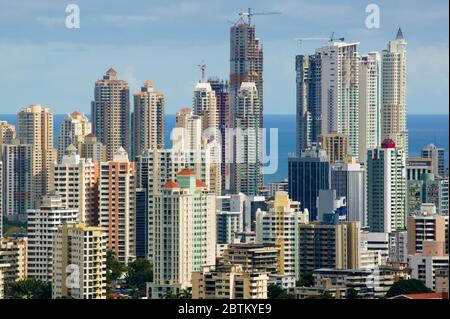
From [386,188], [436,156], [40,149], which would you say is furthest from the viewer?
[40,149]

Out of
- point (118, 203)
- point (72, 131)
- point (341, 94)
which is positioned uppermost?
point (341, 94)

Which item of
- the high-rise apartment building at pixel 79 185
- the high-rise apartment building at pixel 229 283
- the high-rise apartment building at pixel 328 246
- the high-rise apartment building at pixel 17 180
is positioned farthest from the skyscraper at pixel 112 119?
the high-rise apartment building at pixel 229 283

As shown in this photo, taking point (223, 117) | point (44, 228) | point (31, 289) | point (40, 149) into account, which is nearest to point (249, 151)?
point (44, 228)

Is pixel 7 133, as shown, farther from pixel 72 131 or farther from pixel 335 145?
pixel 335 145

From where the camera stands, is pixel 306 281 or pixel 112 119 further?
pixel 112 119

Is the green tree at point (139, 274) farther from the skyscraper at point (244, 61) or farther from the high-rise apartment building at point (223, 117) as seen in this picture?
the skyscraper at point (244, 61)
